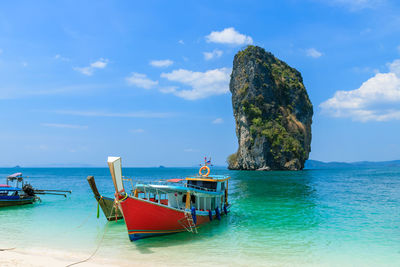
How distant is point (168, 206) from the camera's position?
57.0ft

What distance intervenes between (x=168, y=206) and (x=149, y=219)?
4.37ft

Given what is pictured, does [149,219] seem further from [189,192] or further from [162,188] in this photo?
[189,192]

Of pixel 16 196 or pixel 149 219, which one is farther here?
pixel 16 196

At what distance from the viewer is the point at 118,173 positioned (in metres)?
14.8

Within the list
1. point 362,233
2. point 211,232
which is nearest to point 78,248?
point 211,232

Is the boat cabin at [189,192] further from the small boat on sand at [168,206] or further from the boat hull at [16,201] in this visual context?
the boat hull at [16,201]

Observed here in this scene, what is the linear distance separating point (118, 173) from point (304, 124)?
118392 mm

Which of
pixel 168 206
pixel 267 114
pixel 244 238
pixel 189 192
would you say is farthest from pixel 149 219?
pixel 267 114

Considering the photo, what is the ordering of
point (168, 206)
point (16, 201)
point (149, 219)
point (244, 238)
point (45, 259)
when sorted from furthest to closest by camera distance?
point (16, 201) < point (244, 238) < point (168, 206) < point (149, 219) < point (45, 259)

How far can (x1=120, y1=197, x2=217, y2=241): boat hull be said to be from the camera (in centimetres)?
1580

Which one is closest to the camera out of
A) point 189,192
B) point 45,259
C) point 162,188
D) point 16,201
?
point 45,259

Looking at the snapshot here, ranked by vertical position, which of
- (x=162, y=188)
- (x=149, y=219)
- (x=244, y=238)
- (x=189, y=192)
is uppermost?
(x=162, y=188)

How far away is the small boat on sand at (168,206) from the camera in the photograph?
612 inches

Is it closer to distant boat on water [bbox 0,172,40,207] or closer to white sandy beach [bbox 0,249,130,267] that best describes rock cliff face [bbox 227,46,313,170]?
distant boat on water [bbox 0,172,40,207]
